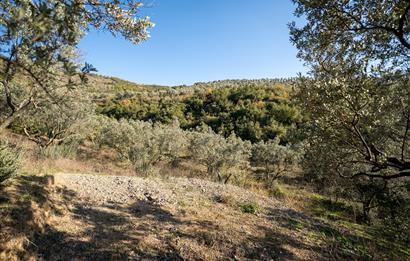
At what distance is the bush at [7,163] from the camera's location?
6613 mm

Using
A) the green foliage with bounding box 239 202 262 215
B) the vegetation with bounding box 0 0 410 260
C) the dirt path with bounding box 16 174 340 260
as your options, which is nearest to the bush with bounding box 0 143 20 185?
the vegetation with bounding box 0 0 410 260

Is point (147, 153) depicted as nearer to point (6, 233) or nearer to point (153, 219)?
point (153, 219)

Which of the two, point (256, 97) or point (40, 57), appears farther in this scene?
point (256, 97)

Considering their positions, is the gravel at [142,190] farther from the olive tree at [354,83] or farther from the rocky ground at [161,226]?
the olive tree at [354,83]

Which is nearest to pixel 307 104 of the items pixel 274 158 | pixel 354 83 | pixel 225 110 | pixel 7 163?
pixel 354 83

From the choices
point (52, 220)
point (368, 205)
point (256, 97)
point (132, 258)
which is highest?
point (256, 97)

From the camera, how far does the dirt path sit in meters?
5.99

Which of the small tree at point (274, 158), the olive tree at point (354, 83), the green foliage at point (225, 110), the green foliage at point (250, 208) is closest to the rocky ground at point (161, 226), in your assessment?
the green foliage at point (250, 208)

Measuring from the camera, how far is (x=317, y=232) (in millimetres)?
8711

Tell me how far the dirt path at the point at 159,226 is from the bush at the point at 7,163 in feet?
4.34

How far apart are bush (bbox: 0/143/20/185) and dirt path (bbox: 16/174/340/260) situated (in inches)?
52.1

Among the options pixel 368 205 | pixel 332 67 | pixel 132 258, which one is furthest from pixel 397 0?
pixel 368 205

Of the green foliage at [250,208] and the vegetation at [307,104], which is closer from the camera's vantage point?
the vegetation at [307,104]

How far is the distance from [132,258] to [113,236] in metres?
1.12
